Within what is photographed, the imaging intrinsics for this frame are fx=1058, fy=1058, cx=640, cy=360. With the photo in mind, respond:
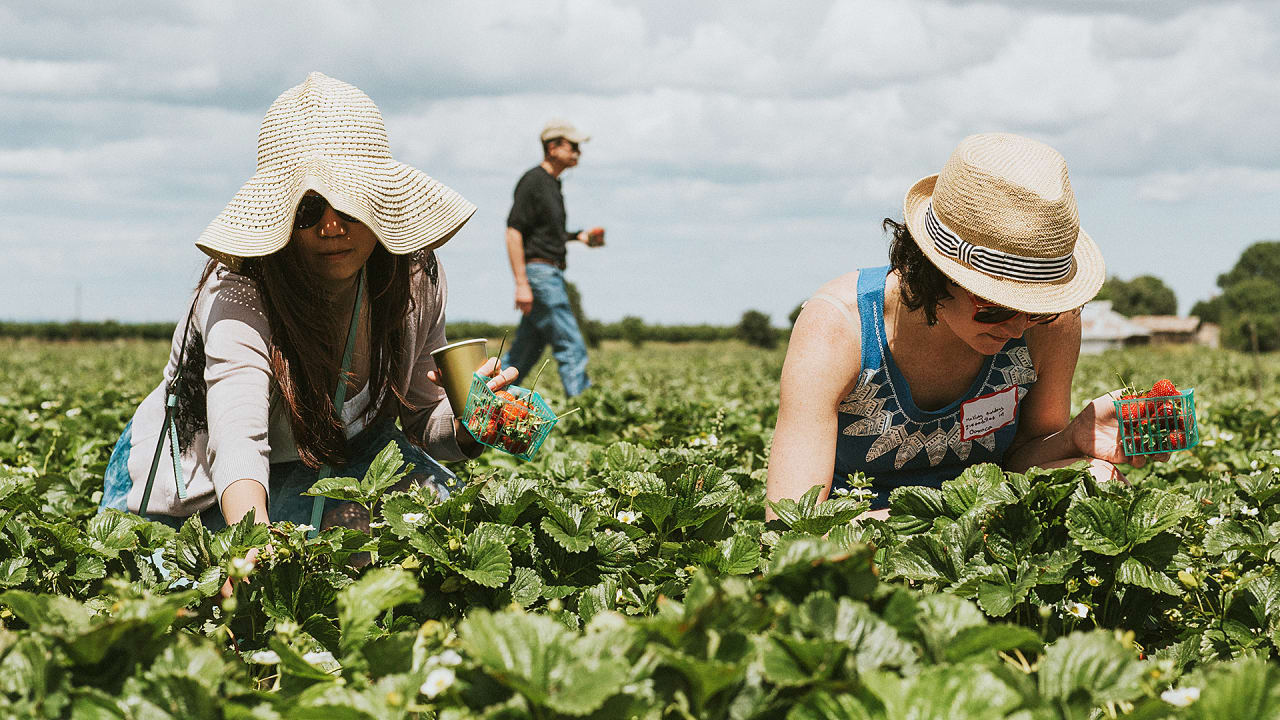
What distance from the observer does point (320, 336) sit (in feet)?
8.75

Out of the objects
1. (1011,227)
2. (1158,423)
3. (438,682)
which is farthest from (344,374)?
(1158,423)

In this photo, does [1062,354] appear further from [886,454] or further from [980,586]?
[980,586]

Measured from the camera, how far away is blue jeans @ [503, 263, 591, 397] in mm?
7426

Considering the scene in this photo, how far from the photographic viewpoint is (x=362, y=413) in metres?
2.99

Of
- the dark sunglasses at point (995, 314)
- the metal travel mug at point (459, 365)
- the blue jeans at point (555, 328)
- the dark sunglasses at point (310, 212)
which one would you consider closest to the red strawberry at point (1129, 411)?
the dark sunglasses at point (995, 314)

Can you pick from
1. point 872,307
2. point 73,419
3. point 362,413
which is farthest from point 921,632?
point 73,419

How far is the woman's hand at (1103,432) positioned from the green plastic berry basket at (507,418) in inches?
56.4

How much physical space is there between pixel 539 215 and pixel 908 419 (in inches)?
200

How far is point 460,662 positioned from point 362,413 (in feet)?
5.48

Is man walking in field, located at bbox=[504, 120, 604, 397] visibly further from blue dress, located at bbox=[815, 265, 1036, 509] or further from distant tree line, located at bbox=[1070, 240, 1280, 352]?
distant tree line, located at bbox=[1070, 240, 1280, 352]

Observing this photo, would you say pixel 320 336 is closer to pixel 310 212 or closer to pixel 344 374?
pixel 344 374

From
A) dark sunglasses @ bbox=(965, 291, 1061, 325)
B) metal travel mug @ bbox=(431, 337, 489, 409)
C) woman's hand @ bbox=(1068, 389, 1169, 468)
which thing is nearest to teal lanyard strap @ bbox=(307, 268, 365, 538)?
metal travel mug @ bbox=(431, 337, 489, 409)

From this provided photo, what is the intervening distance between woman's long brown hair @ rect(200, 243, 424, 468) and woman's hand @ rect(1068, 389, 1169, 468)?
1.86 meters

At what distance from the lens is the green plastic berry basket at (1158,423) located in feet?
8.94
